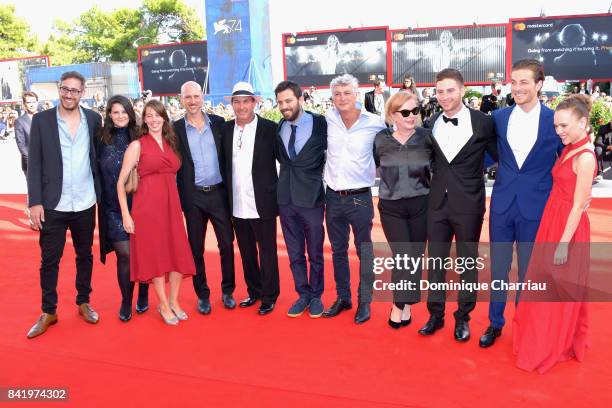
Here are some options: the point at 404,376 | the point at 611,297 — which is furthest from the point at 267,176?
the point at 611,297

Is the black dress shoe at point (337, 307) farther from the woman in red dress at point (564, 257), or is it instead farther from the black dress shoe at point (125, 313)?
the black dress shoe at point (125, 313)

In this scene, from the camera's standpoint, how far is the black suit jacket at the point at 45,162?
4.10m

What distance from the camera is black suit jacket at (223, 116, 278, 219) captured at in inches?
172

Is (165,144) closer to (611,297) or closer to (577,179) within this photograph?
(577,179)

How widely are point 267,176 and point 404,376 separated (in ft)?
6.05

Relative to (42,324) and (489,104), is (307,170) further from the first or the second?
(489,104)

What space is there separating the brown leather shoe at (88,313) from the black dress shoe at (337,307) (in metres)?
1.81

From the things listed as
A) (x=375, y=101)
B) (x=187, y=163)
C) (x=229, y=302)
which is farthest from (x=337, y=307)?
(x=375, y=101)

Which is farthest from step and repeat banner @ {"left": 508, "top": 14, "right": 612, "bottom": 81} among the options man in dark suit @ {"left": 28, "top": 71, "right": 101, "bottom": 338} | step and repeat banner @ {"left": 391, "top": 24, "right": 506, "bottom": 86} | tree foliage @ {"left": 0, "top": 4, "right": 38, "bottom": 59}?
tree foliage @ {"left": 0, "top": 4, "right": 38, "bottom": 59}

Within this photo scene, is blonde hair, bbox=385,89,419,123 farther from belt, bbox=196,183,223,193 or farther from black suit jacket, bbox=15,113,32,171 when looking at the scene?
black suit jacket, bbox=15,113,32,171

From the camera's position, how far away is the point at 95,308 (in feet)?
15.9

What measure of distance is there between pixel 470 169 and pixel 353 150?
0.88 meters

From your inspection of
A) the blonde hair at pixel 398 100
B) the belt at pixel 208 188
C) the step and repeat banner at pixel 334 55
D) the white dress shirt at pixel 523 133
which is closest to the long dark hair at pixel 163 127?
the belt at pixel 208 188

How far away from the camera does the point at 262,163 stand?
14.4ft
